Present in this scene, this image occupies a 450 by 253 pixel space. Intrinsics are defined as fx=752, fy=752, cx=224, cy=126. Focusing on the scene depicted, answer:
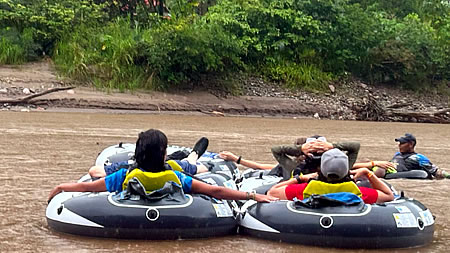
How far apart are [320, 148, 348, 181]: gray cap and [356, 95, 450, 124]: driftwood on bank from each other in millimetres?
20411

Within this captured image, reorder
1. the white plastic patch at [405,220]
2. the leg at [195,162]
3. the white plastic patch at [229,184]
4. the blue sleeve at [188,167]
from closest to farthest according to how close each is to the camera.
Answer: the white plastic patch at [405,220], the blue sleeve at [188,167], the white plastic patch at [229,184], the leg at [195,162]

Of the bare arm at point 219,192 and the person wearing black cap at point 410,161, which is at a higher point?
the bare arm at point 219,192

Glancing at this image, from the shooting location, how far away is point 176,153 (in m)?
9.40

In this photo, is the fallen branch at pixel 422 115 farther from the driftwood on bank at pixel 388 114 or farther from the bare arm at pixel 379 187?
the bare arm at pixel 379 187

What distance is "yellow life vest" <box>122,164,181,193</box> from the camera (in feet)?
22.4

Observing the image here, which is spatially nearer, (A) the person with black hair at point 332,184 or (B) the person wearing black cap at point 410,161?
(A) the person with black hair at point 332,184

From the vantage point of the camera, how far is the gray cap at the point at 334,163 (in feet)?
21.5

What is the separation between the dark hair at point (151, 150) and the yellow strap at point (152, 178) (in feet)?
0.15

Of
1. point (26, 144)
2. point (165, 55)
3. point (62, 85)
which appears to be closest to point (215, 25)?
point (165, 55)

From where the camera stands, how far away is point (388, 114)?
2675cm

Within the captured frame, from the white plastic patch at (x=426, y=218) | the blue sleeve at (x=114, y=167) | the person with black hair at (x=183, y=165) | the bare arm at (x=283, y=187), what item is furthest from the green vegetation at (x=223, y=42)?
the white plastic patch at (x=426, y=218)

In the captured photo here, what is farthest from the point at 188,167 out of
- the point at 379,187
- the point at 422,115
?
the point at 422,115

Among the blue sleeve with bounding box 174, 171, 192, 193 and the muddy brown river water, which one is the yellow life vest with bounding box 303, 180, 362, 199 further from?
the blue sleeve with bounding box 174, 171, 192, 193

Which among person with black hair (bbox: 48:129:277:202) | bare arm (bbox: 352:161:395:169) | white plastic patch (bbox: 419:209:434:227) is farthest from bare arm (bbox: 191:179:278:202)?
bare arm (bbox: 352:161:395:169)
